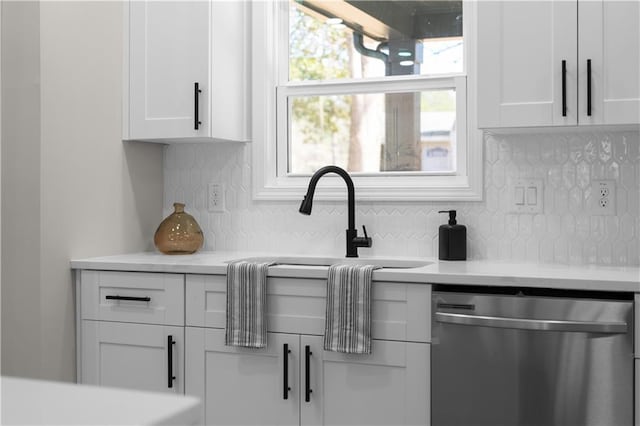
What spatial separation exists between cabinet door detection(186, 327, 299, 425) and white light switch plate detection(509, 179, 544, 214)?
3.40 feet

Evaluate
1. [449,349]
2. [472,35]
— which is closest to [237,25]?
[472,35]

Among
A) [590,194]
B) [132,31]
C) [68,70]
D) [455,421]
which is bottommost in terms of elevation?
[455,421]

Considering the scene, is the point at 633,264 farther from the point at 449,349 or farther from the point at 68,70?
the point at 68,70

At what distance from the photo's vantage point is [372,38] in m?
3.24

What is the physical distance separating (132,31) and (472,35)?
1430mm

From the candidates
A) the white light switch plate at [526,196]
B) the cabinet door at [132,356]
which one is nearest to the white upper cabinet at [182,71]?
the cabinet door at [132,356]

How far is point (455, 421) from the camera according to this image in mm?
2346

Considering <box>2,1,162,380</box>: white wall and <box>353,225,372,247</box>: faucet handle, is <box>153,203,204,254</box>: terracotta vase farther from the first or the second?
<box>353,225,372,247</box>: faucet handle

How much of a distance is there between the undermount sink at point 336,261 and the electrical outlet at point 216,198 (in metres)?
0.39

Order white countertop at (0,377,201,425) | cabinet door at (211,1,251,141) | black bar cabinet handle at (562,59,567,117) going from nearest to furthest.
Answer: white countertop at (0,377,201,425) < black bar cabinet handle at (562,59,567,117) < cabinet door at (211,1,251,141)

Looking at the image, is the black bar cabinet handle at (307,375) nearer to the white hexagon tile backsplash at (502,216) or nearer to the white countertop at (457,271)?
the white countertop at (457,271)

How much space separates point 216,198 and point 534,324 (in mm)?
1651

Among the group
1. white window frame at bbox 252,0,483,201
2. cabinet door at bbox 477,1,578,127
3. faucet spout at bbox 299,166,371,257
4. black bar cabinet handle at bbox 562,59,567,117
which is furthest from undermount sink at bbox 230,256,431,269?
black bar cabinet handle at bbox 562,59,567,117

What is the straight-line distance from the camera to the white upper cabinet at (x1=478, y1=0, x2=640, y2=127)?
97.5 inches
